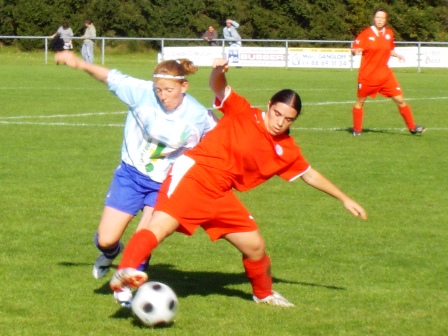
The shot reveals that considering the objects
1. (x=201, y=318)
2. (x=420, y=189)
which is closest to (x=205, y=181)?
(x=201, y=318)

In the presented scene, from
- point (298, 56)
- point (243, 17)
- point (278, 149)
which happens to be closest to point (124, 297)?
point (278, 149)

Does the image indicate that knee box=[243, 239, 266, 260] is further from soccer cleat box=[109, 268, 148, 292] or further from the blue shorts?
soccer cleat box=[109, 268, 148, 292]

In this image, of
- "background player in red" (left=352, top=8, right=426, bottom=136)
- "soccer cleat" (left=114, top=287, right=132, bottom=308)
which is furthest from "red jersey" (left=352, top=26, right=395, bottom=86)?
"soccer cleat" (left=114, top=287, right=132, bottom=308)

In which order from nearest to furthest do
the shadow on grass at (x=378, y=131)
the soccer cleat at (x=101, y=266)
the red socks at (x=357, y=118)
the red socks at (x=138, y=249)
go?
1. the red socks at (x=138, y=249)
2. the soccer cleat at (x=101, y=266)
3. the red socks at (x=357, y=118)
4. the shadow on grass at (x=378, y=131)

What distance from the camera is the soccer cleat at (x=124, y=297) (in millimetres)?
5426

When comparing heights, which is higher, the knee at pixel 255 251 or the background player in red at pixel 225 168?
the background player in red at pixel 225 168

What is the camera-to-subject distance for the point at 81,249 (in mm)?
7238

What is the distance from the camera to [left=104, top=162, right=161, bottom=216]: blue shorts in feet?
19.8

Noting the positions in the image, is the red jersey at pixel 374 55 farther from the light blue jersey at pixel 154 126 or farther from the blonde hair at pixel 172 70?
the blonde hair at pixel 172 70

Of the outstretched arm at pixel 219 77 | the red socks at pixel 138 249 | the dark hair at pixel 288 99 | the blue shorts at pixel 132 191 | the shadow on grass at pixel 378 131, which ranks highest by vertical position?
the outstretched arm at pixel 219 77

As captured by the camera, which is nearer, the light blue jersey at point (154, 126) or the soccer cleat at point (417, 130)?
the light blue jersey at point (154, 126)

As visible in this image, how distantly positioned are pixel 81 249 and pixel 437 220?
3.21 metres

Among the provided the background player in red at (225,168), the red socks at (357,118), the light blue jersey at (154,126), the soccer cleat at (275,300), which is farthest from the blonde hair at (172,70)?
the red socks at (357,118)

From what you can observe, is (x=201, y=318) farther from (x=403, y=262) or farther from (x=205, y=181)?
(x=403, y=262)
